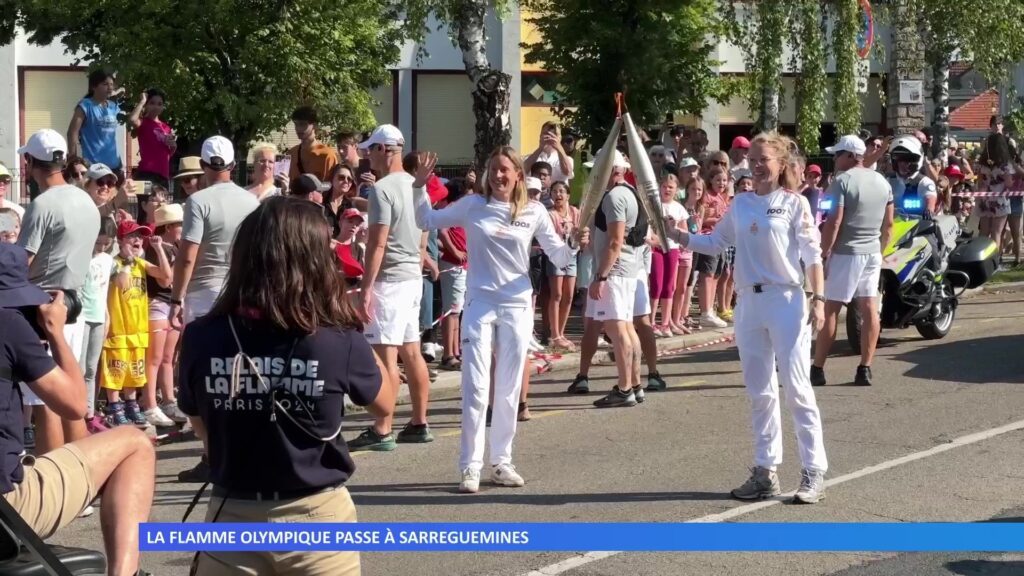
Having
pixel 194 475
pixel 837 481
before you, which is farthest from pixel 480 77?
pixel 837 481

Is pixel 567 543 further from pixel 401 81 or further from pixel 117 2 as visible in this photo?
pixel 401 81

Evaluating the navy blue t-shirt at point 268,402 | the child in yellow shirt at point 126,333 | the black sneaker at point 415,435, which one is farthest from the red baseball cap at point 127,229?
the navy blue t-shirt at point 268,402

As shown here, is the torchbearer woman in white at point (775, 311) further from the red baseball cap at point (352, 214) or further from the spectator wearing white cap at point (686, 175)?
the spectator wearing white cap at point (686, 175)

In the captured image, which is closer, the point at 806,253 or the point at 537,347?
the point at 806,253

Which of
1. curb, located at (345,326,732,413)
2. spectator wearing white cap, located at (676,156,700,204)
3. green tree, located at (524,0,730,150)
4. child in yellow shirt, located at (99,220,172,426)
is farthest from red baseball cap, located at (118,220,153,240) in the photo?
green tree, located at (524,0,730,150)

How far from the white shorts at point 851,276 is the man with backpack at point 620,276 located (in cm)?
191

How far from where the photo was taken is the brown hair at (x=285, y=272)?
14.7ft

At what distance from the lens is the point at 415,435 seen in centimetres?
1042

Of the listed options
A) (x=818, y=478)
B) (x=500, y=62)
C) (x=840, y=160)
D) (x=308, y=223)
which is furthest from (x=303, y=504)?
(x=500, y=62)

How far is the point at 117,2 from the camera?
17.7 meters

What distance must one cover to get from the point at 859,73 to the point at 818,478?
1546 cm

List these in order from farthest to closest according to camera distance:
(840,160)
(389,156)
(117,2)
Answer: (117,2) → (840,160) → (389,156)

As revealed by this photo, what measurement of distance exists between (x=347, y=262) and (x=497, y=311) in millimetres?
3304

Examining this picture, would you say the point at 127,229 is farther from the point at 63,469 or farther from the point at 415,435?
the point at 63,469
